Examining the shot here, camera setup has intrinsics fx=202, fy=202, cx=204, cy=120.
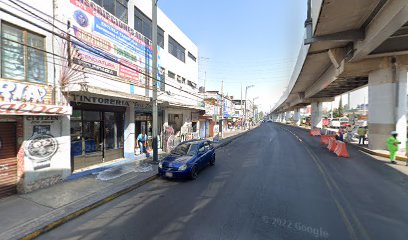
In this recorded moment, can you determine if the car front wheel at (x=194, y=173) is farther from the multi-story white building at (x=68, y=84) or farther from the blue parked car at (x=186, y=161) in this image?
the multi-story white building at (x=68, y=84)

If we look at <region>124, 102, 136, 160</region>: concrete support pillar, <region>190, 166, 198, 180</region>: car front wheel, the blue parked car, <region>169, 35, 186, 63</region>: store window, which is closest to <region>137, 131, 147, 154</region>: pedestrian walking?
<region>124, 102, 136, 160</region>: concrete support pillar

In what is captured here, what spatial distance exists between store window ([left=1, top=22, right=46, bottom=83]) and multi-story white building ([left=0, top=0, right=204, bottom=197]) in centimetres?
3

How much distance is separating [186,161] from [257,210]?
378 cm

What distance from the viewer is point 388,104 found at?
14711mm

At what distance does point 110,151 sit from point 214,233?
901 cm

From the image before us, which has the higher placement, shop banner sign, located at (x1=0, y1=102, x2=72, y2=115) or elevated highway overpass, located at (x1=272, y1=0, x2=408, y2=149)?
elevated highway overpass, located at (x1=272, y1=0, x2=408, y2=149)

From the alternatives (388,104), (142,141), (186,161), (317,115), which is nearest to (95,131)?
(142,141)

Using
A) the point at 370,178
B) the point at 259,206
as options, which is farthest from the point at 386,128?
the point at 259,206

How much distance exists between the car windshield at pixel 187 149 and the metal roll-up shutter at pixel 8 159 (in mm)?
5754

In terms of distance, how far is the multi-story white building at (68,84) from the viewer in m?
6.55

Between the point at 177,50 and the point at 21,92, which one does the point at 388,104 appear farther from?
the point at 21,92

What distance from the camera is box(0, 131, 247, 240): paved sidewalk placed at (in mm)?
4766
